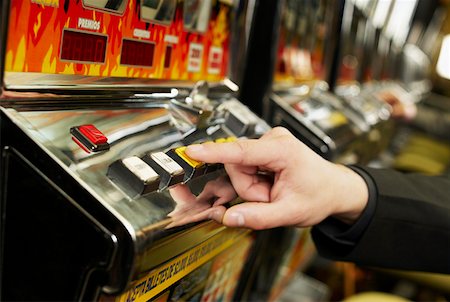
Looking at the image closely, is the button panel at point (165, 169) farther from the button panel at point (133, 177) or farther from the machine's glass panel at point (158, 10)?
the machine's glass panel at point (158, 10)

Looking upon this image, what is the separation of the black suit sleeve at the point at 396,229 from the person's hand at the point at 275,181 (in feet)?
0.46

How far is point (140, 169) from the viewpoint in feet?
2.40

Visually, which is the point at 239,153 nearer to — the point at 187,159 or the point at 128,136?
the point at 187,159

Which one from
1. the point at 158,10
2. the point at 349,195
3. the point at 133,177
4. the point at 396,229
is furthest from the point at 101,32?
the point at 396,229

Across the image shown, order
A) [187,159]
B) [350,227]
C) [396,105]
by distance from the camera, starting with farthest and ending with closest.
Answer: [396,105] < [350,227] < [187,159]

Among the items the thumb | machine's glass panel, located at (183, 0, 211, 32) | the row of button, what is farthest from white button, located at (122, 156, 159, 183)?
machine's glass panel, located at (183, 0, 211, 32)

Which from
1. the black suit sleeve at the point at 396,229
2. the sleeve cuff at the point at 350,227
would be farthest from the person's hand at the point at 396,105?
the sleeve cuff at the point at 350,227

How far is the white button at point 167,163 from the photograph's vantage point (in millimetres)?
764

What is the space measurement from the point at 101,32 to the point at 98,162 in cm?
24

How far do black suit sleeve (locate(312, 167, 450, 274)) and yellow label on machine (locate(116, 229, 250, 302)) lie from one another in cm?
22

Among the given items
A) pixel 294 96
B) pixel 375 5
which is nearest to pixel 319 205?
pixel 294 96

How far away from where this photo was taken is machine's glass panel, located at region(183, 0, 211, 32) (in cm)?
110

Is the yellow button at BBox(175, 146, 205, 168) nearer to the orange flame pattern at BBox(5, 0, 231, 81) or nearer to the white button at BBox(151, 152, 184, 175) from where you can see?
the white button at BBox(151, 152, 184, 175)

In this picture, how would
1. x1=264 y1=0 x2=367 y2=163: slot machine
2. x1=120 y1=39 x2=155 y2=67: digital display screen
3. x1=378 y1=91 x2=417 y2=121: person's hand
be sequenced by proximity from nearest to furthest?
x1=120 y1=39 x2=155 y2=67: digital display screen < x1=264 y1=0 x2=367 y2=163: slot machine < x1=378 y1=91 x2=417 y2=121: person's hand
